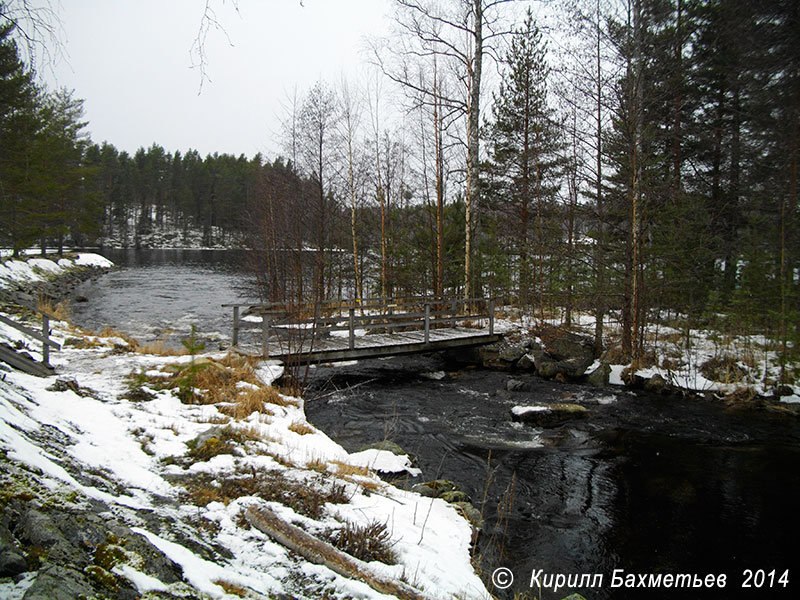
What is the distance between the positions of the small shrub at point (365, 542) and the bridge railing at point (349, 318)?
5.96m

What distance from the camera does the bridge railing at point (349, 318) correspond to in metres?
11.0

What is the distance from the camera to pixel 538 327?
1477 cm

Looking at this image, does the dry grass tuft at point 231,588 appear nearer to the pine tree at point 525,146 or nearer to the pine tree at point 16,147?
the pine tree at point 525,146

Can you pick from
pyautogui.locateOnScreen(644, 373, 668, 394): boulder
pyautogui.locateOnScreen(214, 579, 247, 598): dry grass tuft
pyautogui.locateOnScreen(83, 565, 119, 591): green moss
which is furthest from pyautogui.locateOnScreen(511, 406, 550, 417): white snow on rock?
pyautogui.locateOnScreen(83, 565, 119, 591): green moss

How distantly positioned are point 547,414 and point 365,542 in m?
6.32

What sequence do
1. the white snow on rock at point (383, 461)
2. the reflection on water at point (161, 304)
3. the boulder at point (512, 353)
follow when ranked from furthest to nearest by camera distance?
the reflection on water at point (161, 304) → the boulder at point (512, 353) → the white snow on rock at point (383, 461)

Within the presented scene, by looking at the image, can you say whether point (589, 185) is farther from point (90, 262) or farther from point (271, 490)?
point (90, 262)

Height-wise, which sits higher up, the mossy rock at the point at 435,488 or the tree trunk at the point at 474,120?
the tree trunk at the point at 474,120

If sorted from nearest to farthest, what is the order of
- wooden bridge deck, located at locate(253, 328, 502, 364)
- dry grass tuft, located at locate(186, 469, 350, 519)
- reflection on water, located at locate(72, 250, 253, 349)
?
dry grass tuft, located at locate(186, 469, 350, 519) → wooden bridge deck, located at locate(253, 328, 502, 364) → reflection on water, located at locate(72, 250, 253, 349)

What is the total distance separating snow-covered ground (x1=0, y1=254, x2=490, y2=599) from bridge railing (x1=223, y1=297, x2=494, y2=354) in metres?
3.09

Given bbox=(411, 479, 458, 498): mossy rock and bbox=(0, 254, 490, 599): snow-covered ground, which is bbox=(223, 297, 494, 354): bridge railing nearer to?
bbox=(0, 254, 490, 599): snow-covered ground

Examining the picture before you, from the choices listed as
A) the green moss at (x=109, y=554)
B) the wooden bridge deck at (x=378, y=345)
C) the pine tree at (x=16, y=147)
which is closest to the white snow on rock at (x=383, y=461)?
the wooden bridge deck at (x=378, y=345)

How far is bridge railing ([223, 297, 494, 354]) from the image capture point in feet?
36.0

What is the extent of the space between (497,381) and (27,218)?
1215 inches
